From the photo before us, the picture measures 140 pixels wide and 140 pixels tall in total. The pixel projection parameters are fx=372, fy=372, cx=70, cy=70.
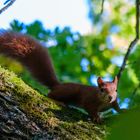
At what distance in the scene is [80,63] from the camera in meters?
5.97

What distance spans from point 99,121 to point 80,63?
397cm

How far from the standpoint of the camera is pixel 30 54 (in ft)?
8.61

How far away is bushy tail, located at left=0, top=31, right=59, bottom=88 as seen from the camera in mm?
2418

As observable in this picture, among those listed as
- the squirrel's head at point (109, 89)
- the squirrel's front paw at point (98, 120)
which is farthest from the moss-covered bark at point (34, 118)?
the squirrel's head at point (109, 89)

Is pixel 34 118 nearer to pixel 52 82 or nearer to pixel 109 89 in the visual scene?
pixel 109 89

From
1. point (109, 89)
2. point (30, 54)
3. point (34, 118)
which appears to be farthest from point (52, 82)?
point (34, 118)

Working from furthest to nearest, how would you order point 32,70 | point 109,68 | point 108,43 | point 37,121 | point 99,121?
point 108,43 < point 109,68 < point 32,70 < point 99,121 < point 37,121

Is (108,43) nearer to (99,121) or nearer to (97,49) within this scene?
(97,49)

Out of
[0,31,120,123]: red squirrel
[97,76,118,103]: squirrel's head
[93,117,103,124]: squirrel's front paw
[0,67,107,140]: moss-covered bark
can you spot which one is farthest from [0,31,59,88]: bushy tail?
[93,117,103,124]: squirrel's front paw

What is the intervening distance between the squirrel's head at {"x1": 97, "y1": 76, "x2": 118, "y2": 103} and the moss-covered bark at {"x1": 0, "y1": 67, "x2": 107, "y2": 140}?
1.68 feet

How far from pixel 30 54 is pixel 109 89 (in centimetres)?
61

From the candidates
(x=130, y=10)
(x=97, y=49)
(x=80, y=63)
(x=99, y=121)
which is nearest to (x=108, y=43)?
(x=97, y=49)

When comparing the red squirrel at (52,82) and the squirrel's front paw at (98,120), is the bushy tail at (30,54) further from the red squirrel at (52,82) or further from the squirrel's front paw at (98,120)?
the squirrel's front paw at (98,120)

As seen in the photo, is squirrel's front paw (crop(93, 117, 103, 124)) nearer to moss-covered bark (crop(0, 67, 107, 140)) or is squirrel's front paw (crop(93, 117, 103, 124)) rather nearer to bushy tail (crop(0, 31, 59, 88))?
moss-covered bark (crop(0, 67, 107, 140))
